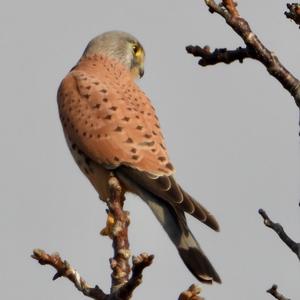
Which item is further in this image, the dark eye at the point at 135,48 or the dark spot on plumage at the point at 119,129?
the dark eye at the point at 135,48

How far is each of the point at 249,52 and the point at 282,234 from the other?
923 millimetres

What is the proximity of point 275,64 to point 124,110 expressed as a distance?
7.61 feet

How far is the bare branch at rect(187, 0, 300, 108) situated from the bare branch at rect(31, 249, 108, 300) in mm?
1275

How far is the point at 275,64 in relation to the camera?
4203mm

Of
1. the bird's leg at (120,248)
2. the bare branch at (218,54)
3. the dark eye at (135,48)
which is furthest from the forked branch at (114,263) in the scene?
the dark eye at (135,48)

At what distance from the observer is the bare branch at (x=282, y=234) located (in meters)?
3.84

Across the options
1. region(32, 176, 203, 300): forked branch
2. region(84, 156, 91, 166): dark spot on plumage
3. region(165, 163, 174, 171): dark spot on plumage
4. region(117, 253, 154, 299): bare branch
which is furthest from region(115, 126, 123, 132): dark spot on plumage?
region(117, 253, 154, 299): bare branch

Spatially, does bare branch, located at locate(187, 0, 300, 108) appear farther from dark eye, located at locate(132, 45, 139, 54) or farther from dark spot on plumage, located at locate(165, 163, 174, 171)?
dark eye, located at locate(132, 45, 139, 54)

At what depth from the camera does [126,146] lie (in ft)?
19.9

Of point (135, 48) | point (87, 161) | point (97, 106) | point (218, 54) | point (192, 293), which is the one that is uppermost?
point (135, 48)

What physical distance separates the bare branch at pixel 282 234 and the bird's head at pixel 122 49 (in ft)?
13.5

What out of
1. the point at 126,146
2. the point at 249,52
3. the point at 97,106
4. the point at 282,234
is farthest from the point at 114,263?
the point at 97,106

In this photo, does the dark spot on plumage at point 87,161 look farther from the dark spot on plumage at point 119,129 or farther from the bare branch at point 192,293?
the bare branch at point 192,293

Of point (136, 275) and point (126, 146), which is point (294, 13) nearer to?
point (136, 275)
